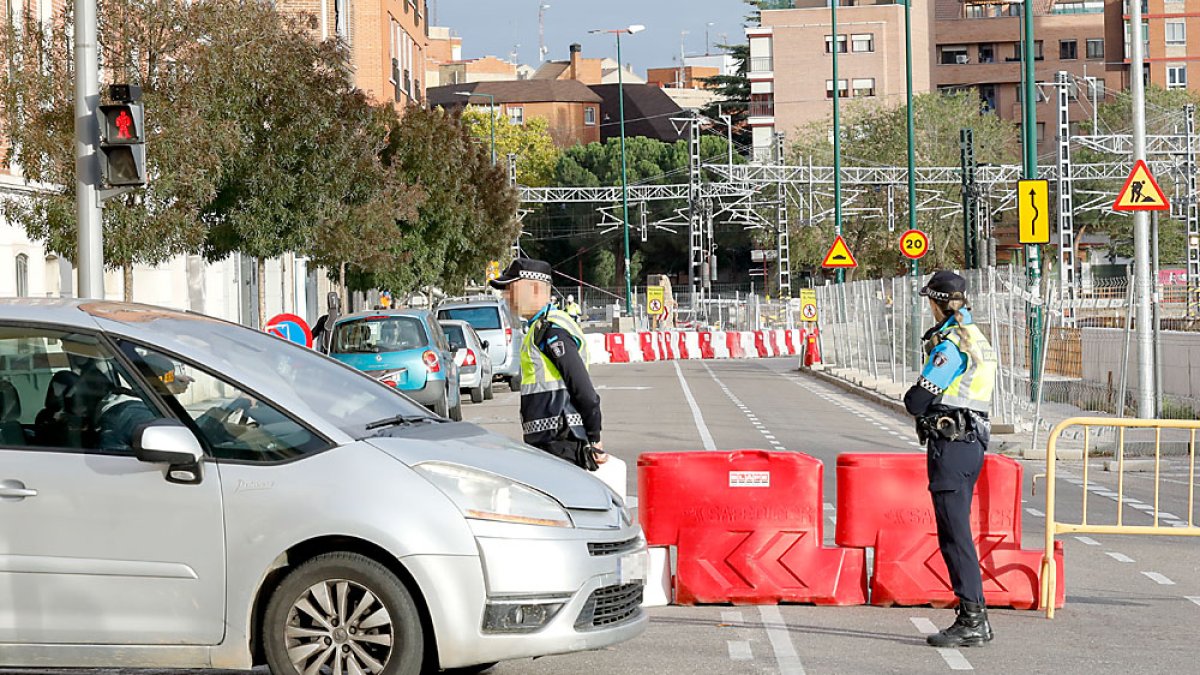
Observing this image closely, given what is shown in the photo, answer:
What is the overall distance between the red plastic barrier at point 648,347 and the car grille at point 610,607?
50.2 meters

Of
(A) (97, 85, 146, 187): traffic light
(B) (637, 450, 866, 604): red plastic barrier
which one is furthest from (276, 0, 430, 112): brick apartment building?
(B) (637, 450, 866, 604): red plastic barrier

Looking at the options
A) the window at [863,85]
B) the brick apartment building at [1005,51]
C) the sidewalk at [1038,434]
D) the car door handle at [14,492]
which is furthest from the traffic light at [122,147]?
the brick apartment building at [1005,51]

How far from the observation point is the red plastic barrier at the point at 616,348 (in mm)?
56719

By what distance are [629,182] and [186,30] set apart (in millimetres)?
88118

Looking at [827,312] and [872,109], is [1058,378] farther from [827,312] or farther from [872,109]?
[872,109]

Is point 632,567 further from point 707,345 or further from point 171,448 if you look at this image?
point 707,345

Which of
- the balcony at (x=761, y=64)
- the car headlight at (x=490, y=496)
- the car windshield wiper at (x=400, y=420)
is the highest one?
the balcony at (x=761, y=64)

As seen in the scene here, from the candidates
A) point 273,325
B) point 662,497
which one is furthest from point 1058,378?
point 662,497

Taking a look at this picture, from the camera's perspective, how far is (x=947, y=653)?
29.0 ft

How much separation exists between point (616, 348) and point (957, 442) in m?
48.0

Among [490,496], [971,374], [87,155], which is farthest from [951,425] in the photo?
[87,155]

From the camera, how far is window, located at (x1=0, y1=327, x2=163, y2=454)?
7344 millimetres

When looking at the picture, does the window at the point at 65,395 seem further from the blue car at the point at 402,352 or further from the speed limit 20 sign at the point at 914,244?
the speed limit 20 sign at the point at 914,244

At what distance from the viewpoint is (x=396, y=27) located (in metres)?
67.8
